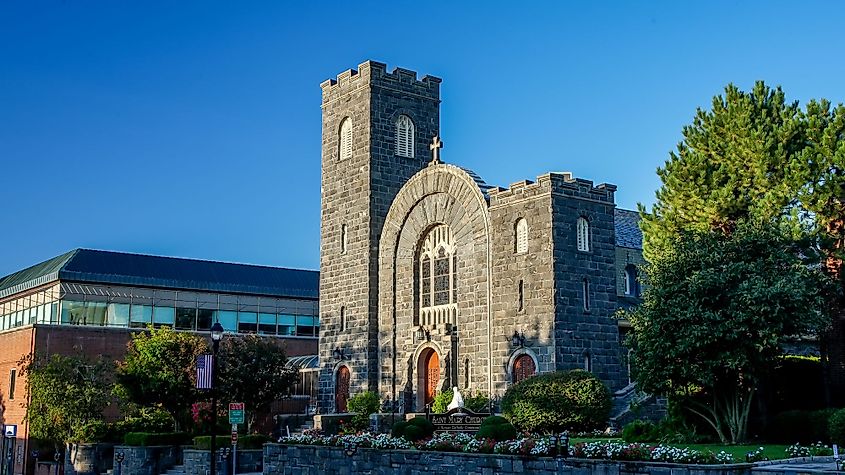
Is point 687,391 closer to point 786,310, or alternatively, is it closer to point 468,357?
point 786,310

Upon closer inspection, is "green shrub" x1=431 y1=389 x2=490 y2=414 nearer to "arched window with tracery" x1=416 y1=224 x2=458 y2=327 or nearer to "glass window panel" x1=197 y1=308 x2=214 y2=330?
"arched window with tracery" x1=416 y1=224 x2=458 y2=327

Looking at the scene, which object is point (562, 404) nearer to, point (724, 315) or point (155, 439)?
point (724, 315)

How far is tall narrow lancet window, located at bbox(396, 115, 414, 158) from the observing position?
48969 millimetres

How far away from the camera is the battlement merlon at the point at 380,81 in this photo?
4819cm

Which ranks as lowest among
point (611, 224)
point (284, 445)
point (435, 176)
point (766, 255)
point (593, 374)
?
point (284, 445)

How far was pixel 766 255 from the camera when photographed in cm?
2859

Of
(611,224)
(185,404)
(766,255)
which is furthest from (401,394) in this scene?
(766,255)

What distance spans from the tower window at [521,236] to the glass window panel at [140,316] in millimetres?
26176

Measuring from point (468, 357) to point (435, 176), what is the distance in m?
8.66

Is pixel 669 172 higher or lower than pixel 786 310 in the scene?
higher

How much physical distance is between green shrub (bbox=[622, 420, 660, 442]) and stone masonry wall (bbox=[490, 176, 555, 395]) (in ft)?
22.7

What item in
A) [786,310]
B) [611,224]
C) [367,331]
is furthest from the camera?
[367,331]

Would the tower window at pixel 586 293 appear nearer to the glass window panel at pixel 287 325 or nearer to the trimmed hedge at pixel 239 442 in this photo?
the trimmed hedge at pixel 239 442

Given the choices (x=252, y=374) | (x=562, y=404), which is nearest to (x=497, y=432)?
(x=562, y=404)
